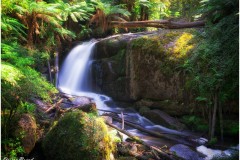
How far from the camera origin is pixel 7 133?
5297 millimetres

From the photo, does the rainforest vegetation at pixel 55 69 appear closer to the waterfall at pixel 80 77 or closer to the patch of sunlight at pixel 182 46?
the patch of sunlight at pixel 182 46

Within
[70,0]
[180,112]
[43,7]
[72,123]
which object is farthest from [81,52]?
[72,123]

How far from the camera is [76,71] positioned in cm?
1302

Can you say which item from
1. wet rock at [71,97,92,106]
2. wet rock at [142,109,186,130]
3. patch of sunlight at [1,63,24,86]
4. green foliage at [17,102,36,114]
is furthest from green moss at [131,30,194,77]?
patch of sunlight at [1,63,24,86]

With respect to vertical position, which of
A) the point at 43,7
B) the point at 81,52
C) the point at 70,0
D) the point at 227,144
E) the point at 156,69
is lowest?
the point at 227,144

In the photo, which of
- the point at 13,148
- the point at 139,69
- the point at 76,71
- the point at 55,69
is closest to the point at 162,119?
the point at 139,69

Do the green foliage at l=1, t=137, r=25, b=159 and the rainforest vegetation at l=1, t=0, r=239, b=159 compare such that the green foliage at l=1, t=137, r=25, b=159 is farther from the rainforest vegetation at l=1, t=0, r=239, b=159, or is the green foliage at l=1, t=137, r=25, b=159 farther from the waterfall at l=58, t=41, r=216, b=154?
the waterfall at l=58, t=41, r=216, b=154

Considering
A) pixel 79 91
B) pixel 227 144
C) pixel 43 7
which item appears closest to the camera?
pixel 227 144

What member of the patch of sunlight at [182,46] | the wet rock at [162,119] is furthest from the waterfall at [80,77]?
the patch of sunlight at [182,46]

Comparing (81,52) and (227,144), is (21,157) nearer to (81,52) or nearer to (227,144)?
(227,144)

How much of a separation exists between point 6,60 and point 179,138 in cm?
540

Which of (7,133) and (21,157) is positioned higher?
(7,133)

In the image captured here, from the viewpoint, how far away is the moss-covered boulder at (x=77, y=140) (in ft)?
16.9

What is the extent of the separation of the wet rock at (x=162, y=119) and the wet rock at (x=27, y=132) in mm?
4816
